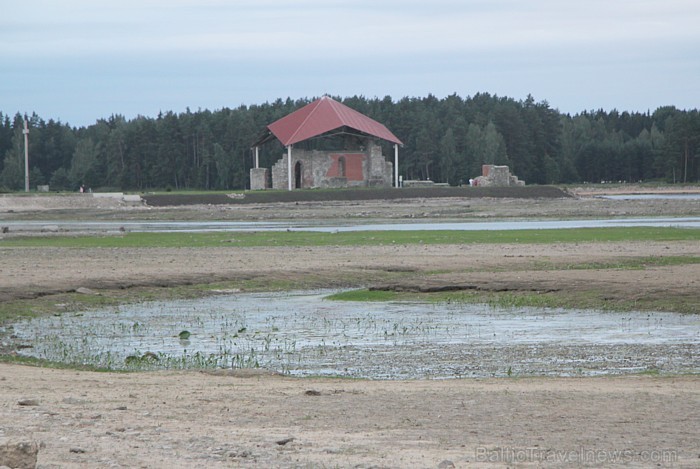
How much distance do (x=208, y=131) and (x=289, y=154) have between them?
2114 inches

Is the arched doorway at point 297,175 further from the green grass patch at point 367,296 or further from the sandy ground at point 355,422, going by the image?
the sandy ground at point 355,422

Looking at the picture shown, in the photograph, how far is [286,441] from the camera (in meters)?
9.01

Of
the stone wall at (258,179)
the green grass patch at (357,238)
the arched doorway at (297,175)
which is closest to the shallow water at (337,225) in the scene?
the green grass patch at (357,238)

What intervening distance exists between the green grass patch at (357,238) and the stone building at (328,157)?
40.0 meters

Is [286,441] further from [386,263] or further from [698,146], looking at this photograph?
[698,146]

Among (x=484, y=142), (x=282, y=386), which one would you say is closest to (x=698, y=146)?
(x=484, y=142)

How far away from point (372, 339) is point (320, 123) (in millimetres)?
67281

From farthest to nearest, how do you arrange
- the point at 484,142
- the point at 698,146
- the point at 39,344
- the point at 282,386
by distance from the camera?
the point at 484,142, the point at 698,146, the point at 39,344, the point at 282,386

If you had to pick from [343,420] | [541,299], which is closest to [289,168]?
[541,299]

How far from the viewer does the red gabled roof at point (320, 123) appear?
82875mm

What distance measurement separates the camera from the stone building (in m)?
83.5

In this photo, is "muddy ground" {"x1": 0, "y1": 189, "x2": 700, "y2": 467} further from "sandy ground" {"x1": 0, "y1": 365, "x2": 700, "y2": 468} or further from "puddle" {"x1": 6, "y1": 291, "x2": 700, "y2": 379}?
"puddle" {"x1": 6, "y1": 291, "x2": 700, "y2": 379}

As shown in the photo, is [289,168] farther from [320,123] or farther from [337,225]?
[337,225]

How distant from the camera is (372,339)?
1781 centimetres
